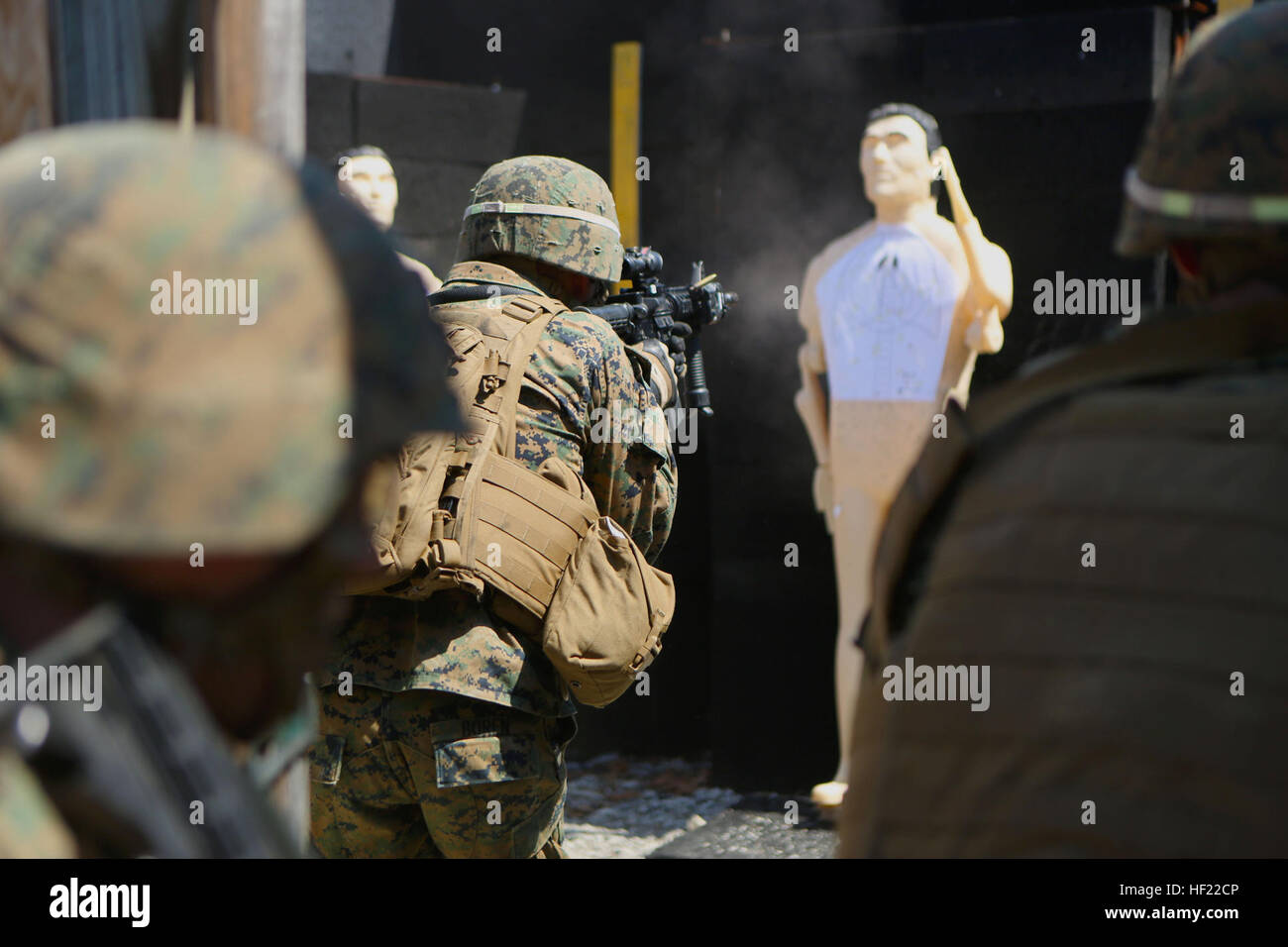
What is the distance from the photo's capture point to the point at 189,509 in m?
0.96

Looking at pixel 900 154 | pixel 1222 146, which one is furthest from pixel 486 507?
pixel 900 154

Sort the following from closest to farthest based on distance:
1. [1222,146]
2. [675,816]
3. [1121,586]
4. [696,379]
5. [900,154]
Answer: [1121,586], [1222,146], [696,379], [900,154], [675,816]

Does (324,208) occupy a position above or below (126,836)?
above

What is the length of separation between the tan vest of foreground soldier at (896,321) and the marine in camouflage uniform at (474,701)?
184 cm

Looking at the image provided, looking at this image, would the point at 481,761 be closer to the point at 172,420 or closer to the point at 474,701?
the point at 474,701

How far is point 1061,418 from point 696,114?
173 inches

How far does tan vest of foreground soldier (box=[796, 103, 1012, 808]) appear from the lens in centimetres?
479

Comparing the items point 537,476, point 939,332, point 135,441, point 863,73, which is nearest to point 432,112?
point 863,73

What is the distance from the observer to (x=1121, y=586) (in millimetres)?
1318

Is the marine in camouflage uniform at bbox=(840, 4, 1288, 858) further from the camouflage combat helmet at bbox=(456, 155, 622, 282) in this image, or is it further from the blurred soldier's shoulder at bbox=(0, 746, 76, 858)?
the camouflage combat helmet at bbox=(456, 155, 622, 282)

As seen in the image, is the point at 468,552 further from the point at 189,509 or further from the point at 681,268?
the point at 681,268

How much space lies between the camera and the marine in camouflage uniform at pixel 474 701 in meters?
2.81

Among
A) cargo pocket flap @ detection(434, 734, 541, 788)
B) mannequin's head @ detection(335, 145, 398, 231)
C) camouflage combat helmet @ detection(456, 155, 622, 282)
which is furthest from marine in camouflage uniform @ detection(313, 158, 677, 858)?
mannequin's head @ detection(335, 145, 398, 231)

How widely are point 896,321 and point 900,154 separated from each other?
54cm
